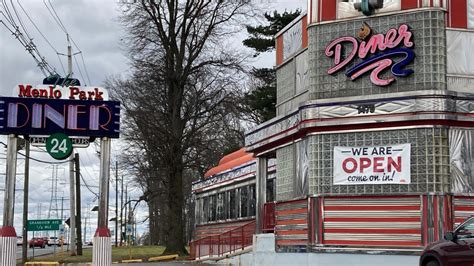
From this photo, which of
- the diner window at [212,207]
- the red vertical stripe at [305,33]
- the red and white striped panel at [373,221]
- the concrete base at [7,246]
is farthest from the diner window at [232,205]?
the concrete base at [7,246]

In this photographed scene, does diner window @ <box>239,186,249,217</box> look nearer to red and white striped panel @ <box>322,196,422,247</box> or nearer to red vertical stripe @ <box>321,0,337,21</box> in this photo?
red and white striped panel @ <box>322,196,422,247</box>

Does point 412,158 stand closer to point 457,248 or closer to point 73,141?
point 457,248

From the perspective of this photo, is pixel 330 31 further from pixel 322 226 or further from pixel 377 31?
pixel 322 226

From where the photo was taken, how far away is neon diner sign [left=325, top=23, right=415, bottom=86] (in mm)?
18406

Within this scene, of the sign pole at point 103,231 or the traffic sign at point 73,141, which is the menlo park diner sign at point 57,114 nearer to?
the traffic sign at point 73,141

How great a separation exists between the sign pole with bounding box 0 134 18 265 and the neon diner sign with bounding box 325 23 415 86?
853 cm

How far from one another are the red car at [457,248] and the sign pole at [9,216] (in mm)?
10273

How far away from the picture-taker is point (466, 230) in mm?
12977

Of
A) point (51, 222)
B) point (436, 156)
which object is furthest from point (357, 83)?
point (51, 222)

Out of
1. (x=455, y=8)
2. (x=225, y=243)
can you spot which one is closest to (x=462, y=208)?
(x=455, y=8)

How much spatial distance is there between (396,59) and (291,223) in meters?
5.41

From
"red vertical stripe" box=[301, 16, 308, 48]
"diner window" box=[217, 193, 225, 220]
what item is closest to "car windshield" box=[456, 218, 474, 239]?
"red vertical stripe" box=[301, 16, 308, 48]

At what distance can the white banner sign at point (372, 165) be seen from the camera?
717 inches

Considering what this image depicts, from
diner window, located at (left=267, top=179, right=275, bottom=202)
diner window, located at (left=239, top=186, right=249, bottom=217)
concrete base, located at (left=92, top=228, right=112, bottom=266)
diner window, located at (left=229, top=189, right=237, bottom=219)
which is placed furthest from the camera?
diner window, located at (left=229, top=189, right=237, bottom=219)
